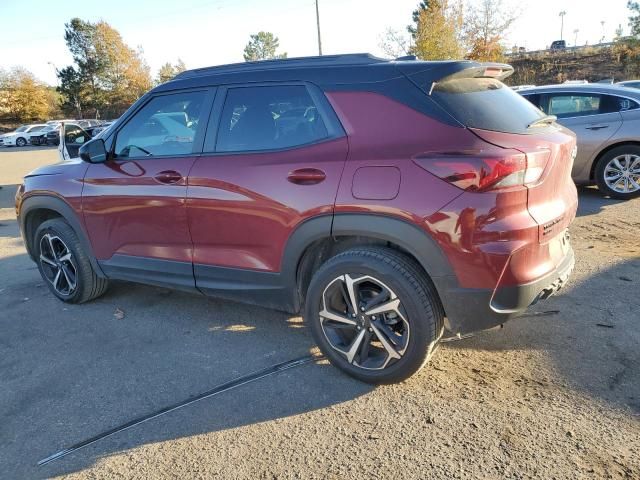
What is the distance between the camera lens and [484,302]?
8.46ft

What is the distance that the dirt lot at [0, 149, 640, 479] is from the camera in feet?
7.82

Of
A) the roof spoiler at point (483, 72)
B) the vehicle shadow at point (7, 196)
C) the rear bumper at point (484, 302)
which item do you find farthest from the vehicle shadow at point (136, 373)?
the vehicle shadow at point (7, 196)

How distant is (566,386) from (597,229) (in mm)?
3750

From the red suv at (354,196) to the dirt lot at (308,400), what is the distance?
1.25 feet

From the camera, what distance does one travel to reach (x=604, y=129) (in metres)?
7.21

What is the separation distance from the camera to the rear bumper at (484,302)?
8.43 ft

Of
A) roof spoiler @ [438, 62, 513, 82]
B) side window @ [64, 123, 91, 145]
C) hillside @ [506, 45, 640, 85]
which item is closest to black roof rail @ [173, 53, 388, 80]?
roof spoiler @ [438, 62, 513, 82]

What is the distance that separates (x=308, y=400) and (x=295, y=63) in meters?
2.10

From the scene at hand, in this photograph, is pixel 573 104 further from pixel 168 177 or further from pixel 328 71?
pixel 168 177

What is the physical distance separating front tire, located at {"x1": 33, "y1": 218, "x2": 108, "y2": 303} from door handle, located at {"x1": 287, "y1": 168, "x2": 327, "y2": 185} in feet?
7.62

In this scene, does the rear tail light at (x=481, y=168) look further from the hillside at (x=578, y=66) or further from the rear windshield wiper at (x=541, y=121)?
the hillside at (x=578, y=66)

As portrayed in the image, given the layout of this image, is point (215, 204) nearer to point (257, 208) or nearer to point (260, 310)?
point (257, 208)

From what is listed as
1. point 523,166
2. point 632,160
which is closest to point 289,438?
point 523,166

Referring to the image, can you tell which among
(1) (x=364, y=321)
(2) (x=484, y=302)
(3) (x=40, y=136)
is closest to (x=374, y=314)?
(1) (x=364, y=321)
